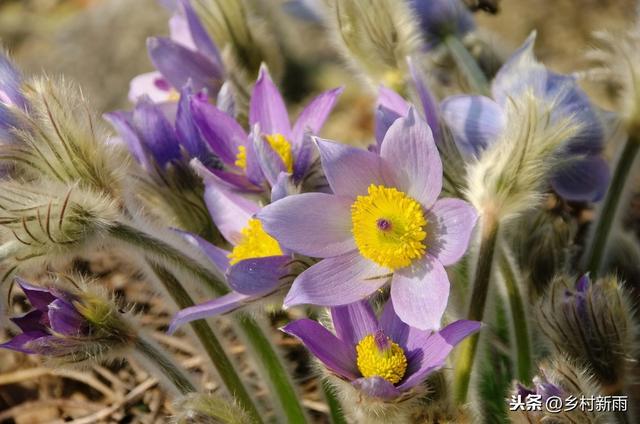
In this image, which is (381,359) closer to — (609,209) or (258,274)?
(258,274)

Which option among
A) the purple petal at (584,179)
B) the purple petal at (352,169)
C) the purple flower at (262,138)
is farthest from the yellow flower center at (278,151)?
the purple petal at (584,179)

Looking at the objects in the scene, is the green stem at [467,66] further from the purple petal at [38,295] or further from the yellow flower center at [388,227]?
the purple petal at [38,295]

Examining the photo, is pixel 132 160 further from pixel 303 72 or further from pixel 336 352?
pixel 303 72

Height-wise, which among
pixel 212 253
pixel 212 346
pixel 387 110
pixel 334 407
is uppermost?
pixel 387 110

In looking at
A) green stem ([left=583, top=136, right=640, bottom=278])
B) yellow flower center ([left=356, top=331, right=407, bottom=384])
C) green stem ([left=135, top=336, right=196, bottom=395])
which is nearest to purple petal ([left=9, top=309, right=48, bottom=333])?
green stem ([left=135, top=336, right=196, bottom=395])

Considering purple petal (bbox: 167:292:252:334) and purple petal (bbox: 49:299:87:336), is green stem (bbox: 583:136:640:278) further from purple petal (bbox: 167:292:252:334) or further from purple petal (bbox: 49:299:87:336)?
purple petal (bbox: 49:299:87:336)

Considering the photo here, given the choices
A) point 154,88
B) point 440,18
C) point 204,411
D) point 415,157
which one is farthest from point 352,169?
point 154,88
